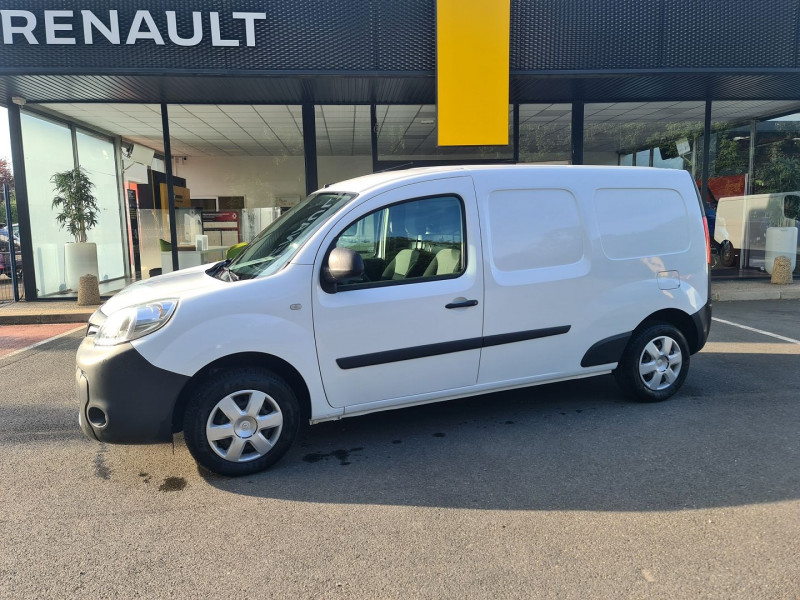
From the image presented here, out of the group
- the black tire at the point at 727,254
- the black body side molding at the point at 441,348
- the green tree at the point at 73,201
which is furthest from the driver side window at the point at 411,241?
the black tire at the point at 727,254

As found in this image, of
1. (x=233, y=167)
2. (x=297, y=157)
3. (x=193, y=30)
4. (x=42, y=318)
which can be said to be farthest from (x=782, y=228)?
(x=42, y=318)

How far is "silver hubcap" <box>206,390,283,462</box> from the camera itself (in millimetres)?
3445

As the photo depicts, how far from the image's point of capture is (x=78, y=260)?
1100cm

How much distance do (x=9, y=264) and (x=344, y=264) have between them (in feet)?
48.7

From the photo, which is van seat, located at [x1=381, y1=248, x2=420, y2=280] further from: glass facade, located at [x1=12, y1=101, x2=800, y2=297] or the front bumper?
glass facade, located at [x1=12, y1=101, x2=800, y2=297]

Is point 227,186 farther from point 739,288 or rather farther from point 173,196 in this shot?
point 739,288

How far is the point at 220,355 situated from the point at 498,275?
1.90 metres

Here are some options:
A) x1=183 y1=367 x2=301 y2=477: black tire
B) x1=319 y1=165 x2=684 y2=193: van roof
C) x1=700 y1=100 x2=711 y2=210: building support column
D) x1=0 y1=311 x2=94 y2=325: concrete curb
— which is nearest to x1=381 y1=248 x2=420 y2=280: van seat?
x1=319 y1=165 x2=684 y2=193: van roof

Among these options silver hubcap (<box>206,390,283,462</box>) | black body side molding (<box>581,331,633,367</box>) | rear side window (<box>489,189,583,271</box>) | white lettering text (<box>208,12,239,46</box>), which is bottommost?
silver hubcap (<box>206,390,283,462</box>)

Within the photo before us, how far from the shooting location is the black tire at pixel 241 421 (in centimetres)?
342

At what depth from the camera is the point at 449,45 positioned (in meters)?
8.66

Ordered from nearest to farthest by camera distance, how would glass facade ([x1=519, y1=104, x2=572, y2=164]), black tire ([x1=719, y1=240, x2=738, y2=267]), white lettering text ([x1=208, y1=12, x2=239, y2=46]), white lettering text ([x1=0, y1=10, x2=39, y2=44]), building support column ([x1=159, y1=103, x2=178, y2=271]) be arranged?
white lettering text ([x1=0, y1=10, x2=39, y2=44]) < white lettering text ([x1=208, y1=12, x2=239, y2=46]) < building support column ([x1=159, y1=103, x2=178, y2=271]) < glass facade ([x1=519, y1=104, x2=572, y2=164]) < black tire ([x1=719, y1=240, x2=738, y2=267])

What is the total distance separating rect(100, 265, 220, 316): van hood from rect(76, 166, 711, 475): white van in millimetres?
19

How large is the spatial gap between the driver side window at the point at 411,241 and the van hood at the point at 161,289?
934mm
